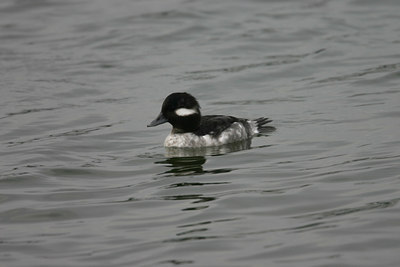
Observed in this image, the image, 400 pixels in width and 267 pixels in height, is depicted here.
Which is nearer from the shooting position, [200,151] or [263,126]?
[200,151]

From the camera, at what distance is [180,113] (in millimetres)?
13141

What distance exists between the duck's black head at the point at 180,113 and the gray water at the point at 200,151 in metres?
0.48

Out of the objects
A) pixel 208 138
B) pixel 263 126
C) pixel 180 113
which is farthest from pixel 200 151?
pixel 263 126

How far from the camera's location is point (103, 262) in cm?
846

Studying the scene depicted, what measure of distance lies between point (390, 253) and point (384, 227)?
0.71 metres

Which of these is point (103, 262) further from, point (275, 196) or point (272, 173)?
point (272, 173)

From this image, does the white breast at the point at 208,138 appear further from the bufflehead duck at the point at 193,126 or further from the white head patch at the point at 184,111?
the white head patch at the point at 184,111

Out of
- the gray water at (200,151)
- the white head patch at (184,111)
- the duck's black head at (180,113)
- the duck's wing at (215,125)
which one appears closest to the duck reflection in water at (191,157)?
the gray water at (200,151)

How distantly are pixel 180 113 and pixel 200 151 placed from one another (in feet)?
2.01

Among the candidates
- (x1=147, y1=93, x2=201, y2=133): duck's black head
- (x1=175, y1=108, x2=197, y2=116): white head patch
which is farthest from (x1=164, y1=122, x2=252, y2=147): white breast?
(x1=175, y1=108, x2=197, y2=116): white head patch

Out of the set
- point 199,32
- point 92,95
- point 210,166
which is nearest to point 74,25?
point 199,32

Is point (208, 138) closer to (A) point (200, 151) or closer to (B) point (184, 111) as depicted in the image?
(A) point (200, 151)

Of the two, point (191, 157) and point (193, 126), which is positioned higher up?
point (193, 126)

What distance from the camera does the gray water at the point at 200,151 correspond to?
893 centimetres
